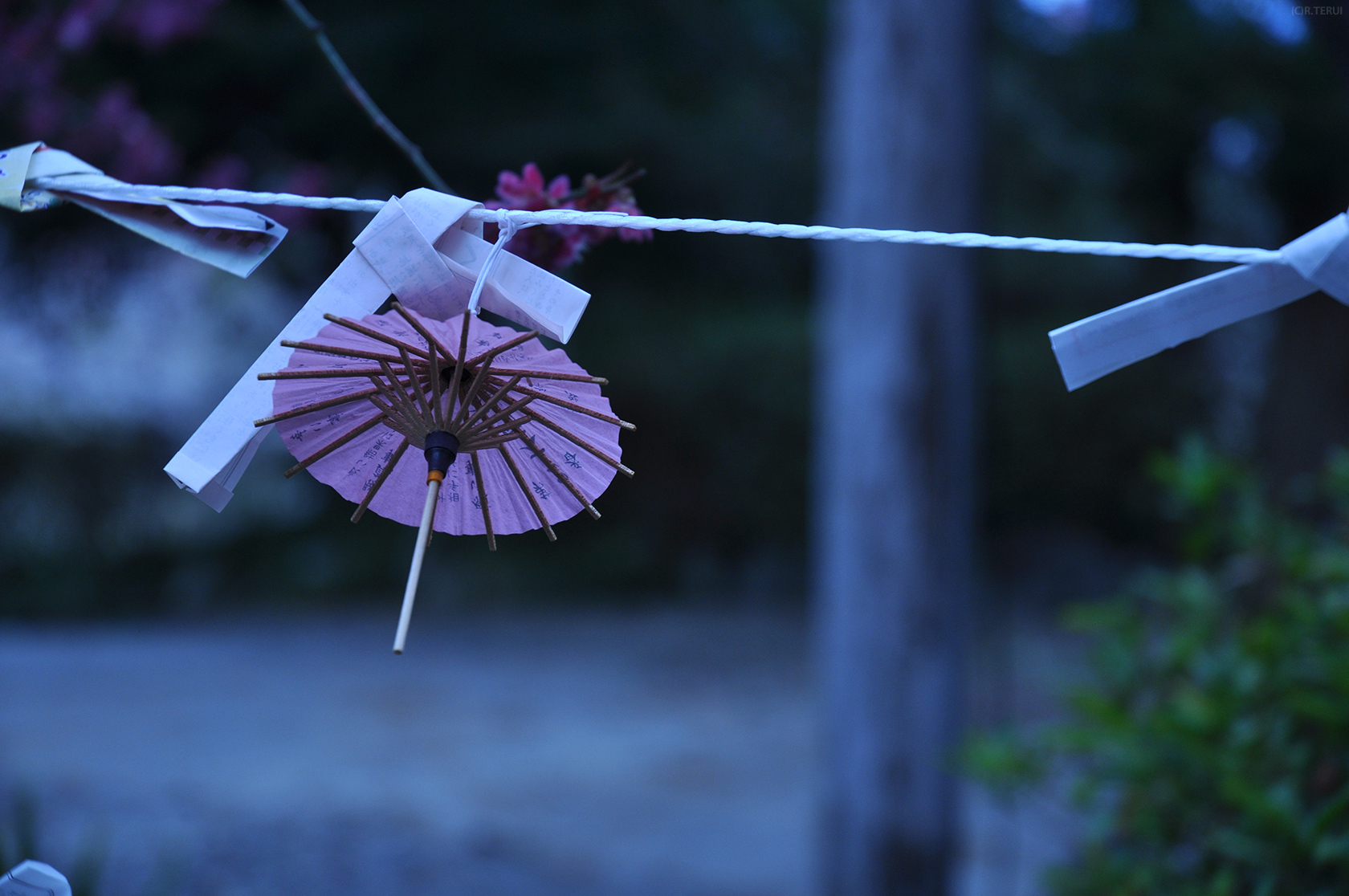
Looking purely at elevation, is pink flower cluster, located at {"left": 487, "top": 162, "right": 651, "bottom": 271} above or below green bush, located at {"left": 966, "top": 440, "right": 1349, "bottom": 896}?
Result: above

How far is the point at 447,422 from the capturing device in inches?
22.5

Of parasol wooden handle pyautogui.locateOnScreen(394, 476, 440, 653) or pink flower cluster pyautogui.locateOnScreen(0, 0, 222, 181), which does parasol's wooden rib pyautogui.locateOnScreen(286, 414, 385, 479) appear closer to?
parasol wooden handle pyautogui.locateOnScreen(394, 476, 440, 653)

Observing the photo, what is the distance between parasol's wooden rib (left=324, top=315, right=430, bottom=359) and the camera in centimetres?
55

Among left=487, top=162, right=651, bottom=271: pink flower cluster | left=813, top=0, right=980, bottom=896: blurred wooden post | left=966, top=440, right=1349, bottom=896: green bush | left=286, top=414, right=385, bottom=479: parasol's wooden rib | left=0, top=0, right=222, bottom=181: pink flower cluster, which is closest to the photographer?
left=286, top=414, right=385, bottom=479: parasol's wooden rib

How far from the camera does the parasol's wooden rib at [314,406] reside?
563mm

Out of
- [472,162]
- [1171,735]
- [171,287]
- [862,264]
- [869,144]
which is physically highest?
[472,162]

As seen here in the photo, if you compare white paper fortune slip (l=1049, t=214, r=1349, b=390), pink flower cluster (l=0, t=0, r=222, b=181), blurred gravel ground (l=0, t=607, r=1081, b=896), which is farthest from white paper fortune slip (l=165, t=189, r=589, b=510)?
pink flower cluster (l=0, t=0, r=222, b=181)

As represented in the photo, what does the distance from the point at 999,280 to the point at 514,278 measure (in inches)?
262

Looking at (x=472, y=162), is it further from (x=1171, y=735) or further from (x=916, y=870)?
(x=1171, y=735)

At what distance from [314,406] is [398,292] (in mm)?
88

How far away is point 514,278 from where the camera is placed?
61 centimetres

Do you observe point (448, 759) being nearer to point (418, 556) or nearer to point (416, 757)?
point (416, 757)

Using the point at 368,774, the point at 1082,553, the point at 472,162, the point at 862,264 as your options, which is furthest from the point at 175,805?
the point at 1082,553

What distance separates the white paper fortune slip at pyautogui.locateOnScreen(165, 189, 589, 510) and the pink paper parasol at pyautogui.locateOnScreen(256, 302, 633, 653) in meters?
0.02
